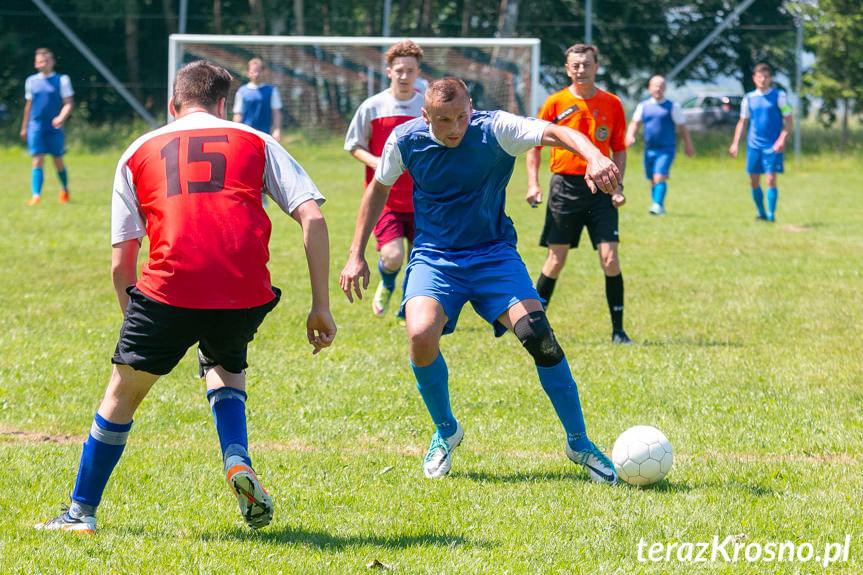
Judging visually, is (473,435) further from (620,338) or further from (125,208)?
(620,338)

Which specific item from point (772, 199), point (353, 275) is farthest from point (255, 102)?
point (353, 275)

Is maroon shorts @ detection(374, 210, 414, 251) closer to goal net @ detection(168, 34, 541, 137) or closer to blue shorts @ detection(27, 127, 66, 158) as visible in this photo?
goal net @ detection(168, 34, 541, 137)

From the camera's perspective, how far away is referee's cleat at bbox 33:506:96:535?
3977 millimetres

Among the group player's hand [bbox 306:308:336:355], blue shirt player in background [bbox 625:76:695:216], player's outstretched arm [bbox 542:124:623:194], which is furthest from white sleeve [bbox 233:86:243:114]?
player's hand [bbox 306:308:336:355]

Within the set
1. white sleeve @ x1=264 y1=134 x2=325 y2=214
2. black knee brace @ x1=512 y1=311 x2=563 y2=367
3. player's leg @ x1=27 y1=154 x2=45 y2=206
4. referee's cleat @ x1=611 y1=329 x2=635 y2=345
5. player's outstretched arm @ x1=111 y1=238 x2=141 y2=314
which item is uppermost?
white sleeve @ x1=264 y1=134 x2=325 y2=214

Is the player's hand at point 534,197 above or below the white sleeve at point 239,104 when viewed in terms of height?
above

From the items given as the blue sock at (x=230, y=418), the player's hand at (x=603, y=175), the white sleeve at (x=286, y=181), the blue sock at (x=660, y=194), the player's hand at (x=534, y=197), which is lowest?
the blue sock at (x=660, y=194)

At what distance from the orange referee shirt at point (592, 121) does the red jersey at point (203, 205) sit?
13.8ft

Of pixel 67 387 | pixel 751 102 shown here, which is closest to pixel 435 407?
pixel 67 387

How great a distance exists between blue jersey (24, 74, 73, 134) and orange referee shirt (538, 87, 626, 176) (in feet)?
36.5

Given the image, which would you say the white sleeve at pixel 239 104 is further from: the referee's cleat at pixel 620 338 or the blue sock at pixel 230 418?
the blue sock at pixel 230 418

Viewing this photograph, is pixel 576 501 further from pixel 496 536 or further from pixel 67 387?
pixel 67 387

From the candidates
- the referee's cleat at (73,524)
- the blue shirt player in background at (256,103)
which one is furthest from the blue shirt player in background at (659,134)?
the referee's cleat at (73,524)

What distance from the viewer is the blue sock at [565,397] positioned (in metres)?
4.76
